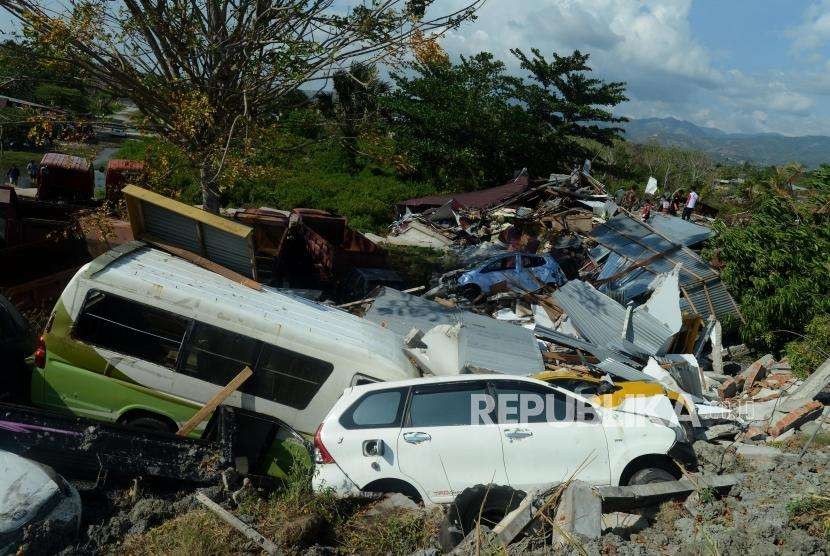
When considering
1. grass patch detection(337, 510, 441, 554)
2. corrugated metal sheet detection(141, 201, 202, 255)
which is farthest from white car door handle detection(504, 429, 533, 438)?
corrugated metal sheet detection(141, 201, 202, 255)

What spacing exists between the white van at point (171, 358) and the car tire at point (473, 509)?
1.60m

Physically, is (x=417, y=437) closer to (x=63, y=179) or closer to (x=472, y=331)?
(x=472, y=331)

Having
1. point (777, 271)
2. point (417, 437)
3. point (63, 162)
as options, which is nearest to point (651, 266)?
point (777, 271)

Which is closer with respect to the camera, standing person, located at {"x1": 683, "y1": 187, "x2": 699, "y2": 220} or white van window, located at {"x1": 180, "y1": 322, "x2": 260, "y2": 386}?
white van window, located at {"x1": 180, "y1": 322, "x2": 260, "y2": 386}

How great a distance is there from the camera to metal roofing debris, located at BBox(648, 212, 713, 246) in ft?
50.2

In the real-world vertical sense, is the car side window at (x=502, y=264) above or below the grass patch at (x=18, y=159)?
below

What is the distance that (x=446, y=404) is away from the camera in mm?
5539

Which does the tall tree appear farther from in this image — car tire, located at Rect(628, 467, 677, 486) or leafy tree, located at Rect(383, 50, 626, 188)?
leafy tree, located at Rect(383, 50, 626, 188)

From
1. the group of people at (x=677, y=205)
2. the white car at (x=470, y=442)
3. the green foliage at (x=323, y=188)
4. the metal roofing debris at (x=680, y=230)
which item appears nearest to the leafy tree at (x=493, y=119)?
the green foliage at (x=323, y=188)

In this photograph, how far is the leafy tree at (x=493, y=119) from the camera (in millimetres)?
Result: 29078

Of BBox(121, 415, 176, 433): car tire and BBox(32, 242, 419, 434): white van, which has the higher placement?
BBox(32, 242, 419, 434): white van

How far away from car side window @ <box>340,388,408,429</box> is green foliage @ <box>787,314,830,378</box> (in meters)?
7.54

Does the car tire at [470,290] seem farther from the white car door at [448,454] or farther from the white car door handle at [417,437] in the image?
the white car door handle at [417,437]

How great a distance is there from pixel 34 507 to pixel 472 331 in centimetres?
587
